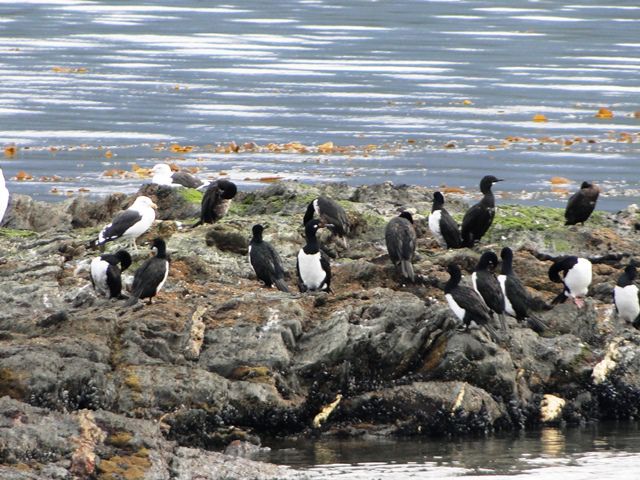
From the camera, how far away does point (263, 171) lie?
28609mm

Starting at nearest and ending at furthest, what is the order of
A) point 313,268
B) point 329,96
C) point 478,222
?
point 313,268 < point 478,222 < point 329,96

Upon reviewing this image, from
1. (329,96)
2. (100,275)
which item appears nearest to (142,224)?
(100,275)

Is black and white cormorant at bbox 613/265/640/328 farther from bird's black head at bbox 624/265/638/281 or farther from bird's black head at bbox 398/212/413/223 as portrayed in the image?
bird's black head at bbox 398/212/413/223

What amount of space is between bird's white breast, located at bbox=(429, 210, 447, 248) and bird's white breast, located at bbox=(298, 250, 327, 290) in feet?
6.56

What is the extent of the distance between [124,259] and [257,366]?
2.75m

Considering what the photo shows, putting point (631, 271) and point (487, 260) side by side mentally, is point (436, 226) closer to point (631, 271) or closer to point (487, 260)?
point (487, 260)

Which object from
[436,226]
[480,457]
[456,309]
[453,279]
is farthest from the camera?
[436,226]

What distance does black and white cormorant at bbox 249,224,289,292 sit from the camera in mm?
15641

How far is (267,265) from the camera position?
51.3 ft

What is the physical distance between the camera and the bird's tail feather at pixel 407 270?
15703mm

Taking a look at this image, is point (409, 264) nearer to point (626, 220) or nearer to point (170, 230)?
point (170, 230)

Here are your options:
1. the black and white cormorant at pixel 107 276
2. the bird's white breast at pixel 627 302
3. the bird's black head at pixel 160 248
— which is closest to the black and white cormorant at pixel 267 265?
the bird's black head at pixel 160 248

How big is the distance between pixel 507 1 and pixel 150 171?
46194 mm

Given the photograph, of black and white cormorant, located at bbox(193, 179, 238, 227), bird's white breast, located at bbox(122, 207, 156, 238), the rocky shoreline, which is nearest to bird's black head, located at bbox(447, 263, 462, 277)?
the rocky shoreline
